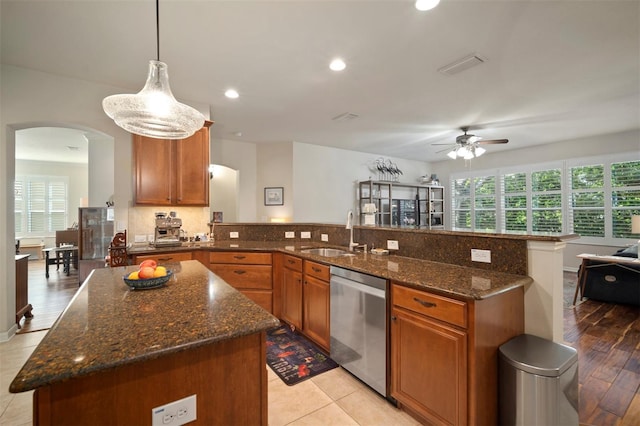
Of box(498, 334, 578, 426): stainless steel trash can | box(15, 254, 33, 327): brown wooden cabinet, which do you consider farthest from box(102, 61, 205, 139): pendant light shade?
box(15, 254, 33, 327): brown wooden cabinet

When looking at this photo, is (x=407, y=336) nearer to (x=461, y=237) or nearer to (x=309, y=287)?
(x=461, y=237)

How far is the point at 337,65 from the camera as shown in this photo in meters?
2.91

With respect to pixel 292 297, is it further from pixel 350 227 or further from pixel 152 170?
pixel 152 170

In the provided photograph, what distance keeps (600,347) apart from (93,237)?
23.6 ft

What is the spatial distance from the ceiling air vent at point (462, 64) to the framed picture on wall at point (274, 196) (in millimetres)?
3837

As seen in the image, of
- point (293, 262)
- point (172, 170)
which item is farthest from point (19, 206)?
point (293, 262)

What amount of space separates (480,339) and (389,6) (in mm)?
2318

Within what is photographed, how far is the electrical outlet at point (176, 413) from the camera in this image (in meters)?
0.93

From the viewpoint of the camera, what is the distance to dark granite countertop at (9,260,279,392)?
0.82 m

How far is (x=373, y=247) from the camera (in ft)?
9.82

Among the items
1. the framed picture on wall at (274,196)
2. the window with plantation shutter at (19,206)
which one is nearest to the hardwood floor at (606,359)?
the framed picture on wall at (274,196)

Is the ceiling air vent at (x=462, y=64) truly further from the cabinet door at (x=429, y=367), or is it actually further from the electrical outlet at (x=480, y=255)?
the cabinet door at (x=429, y=367)

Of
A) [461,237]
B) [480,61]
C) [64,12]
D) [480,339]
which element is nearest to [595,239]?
[480,61]

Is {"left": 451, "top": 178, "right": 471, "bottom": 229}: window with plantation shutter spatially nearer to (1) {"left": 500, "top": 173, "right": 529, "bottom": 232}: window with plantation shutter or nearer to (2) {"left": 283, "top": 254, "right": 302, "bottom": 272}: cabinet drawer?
(1) {"left": 500, "top": 173, "right": 529, "bottom": 232}: window with plantation shutter
